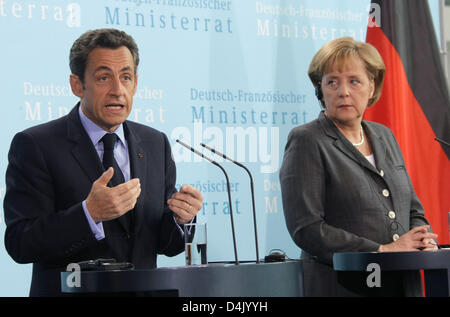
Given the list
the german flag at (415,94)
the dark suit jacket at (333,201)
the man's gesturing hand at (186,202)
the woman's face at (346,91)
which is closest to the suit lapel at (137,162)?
the man's gesturing hand at (186,202)

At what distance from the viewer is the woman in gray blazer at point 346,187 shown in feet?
10.7

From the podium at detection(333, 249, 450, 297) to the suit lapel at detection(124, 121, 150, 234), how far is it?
0.88 meters

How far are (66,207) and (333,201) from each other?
49.7 inches

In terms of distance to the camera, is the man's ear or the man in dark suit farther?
the man's ear

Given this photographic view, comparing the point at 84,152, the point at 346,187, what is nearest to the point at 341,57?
the point at 346,187

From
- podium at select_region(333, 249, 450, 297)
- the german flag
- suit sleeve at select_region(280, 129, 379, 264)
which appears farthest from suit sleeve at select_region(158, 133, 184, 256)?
the german flag

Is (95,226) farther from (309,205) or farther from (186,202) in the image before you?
(309,205)

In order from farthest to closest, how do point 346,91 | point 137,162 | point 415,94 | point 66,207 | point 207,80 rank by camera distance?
point 415,94 → point 207,80 → point 346,91 → point 137,162 → point 66,207

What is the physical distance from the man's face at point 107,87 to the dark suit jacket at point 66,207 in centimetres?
9

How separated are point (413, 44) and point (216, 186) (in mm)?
1852

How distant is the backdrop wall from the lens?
393cm

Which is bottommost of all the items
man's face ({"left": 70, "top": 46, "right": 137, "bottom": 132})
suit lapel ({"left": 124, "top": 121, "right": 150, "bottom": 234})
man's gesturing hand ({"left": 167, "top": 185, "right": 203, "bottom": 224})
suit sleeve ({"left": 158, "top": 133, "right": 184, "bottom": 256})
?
suit sleeve ({"left": 158, "top": 133, "right": 184, "bottom": 256})

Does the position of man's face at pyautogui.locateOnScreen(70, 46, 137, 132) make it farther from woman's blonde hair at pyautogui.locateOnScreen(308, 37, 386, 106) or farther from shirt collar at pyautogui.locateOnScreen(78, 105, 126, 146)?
woman's blonde hair at pyautogui.locateOnScreen(308, 37, 386, 106)

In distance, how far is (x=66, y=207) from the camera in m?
2.95
